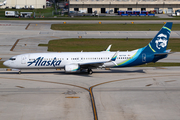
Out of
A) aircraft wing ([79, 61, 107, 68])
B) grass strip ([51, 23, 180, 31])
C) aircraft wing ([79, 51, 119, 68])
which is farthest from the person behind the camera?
grass strip ([51, 23, 180, 31])

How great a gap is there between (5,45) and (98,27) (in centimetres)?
3880

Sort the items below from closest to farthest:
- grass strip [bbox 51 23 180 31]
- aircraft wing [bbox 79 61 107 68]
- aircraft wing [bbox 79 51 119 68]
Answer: aircraft wing [bbox 79 51 119 68] → aircraft wing [bbox 79 61 107 68] → grass strip [bbox 51 23 180 31]

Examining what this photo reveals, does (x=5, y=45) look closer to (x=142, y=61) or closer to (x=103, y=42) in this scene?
(x=103, y=42)

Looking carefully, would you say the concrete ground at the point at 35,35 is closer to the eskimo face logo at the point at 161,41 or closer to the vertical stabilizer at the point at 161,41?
the vertical stabilizer at the point at 161,41

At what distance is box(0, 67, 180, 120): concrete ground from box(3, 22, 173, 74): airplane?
1608mm

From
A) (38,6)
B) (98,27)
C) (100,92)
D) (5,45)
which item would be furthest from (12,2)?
(100,92)

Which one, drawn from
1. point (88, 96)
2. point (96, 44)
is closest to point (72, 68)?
point (88, 96)

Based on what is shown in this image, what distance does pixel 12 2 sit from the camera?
18575 centimetres

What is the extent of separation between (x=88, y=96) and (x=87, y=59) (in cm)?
1237

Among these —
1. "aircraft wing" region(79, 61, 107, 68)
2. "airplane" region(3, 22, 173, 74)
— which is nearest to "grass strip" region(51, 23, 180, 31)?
"airplane" region(3, 22, 173, 74)

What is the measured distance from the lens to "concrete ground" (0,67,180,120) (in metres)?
27.1

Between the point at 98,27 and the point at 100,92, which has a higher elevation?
the point at 98,27

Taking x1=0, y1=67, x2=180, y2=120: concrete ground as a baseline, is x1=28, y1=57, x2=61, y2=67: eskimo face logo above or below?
above

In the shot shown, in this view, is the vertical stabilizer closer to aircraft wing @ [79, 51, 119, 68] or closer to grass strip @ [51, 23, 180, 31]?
aircraft wing @ [79, 51, 119, 68]
